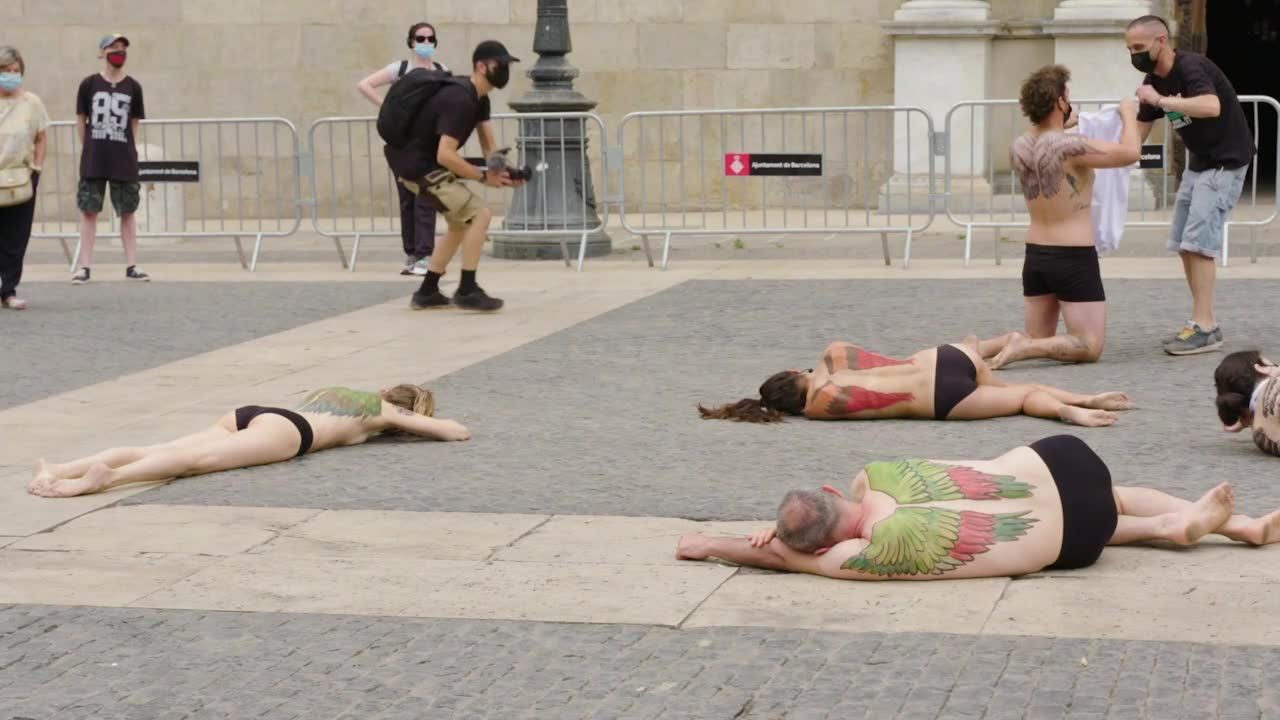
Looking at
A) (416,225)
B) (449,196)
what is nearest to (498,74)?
(449,196)

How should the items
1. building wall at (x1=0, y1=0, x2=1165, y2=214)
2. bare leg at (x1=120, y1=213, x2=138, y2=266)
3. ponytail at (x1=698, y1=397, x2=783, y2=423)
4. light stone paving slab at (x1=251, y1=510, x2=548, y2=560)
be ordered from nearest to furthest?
light stone paving slab at (x1=251, y1=510, x2=548, y2=560)
ponytail at (x1=698, y1=397, x2=783, y2=423)
bare leg at (x1=120, y1=213, x2=138, y2=266)
building wall at (x1=0, y1=0, x2=1165, y2=214)

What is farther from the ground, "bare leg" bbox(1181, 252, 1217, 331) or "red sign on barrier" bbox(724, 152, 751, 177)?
"red sign on barrier" bbox(724, 152, 751, 177)

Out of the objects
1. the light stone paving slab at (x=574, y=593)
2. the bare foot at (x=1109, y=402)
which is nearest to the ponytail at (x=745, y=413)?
the bare foot at (x=1109, y=402)

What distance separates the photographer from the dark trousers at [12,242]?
12.3 m

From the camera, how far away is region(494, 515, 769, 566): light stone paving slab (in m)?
5.78

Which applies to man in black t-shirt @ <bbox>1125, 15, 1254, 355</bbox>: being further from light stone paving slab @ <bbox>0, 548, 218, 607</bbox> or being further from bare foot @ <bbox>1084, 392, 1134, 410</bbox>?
light stone paving slab @ <bbox>0, 548, 218, 607</bbox>

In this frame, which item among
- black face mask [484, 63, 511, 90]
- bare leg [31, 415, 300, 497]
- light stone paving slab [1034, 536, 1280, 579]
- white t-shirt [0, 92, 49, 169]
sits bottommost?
light stone paving slab [1034, 536, 1280, 579]

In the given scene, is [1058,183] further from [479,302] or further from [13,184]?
[13,184]

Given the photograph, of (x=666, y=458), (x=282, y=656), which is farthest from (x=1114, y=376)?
(x=282, y=656)

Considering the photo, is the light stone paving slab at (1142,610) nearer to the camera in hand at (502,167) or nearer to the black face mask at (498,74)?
the camera in hand at (502,167)

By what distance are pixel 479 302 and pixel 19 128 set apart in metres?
3.13

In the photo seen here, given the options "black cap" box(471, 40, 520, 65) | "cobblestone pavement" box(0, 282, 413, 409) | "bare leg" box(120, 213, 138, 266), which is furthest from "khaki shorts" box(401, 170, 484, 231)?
"bare leg" box(120, 213, 138, 266)

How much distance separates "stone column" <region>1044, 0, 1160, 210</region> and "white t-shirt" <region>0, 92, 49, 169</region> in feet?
30.3

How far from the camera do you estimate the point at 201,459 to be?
7.01 metres
